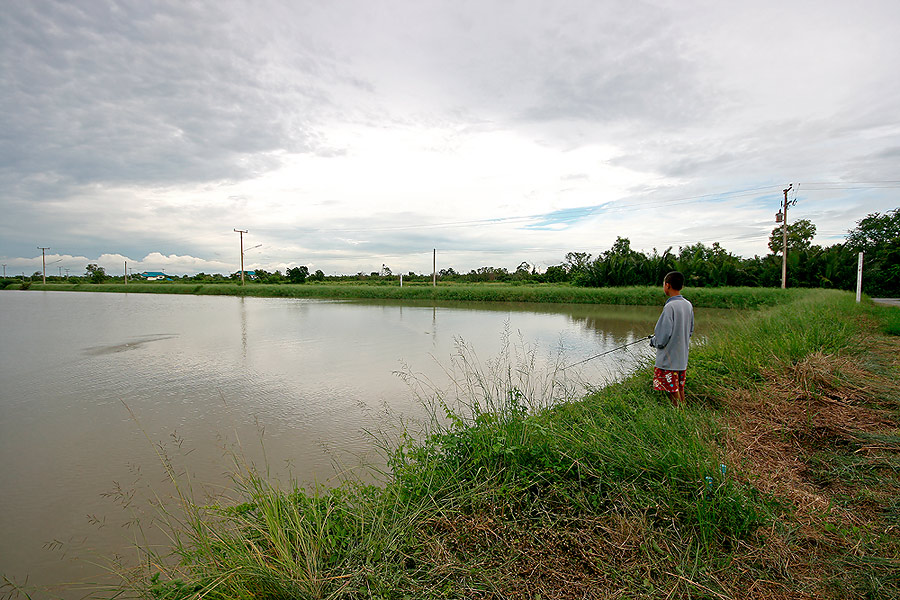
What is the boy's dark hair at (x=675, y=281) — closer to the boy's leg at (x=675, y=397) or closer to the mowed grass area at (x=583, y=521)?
the boy's leg at (x=675, y=397)

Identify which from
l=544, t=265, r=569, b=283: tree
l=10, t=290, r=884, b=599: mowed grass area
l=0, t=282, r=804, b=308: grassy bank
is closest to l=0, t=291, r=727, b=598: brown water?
l=10, t=290, r=884, b=599: mowed grass area

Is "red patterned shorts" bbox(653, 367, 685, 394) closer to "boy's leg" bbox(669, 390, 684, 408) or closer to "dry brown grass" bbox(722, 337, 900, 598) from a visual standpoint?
"boy's leg" bbox(669, 390, 684, 408)

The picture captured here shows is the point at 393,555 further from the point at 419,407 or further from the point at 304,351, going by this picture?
the point at 304,351

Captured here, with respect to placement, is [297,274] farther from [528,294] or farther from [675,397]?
[675,397]

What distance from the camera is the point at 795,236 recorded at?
28547 millimetres

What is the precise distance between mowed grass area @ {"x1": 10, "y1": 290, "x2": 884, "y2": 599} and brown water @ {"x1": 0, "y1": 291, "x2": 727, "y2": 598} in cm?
49

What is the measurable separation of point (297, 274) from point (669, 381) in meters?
44.8

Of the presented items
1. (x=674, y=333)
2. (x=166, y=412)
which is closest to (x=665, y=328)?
(x=674, y=333)

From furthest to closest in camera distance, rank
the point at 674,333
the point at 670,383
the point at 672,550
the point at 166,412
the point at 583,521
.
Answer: the point at 166,412 < the point at 670,383 < the point at 674,333 < the point at 583,521 < the point at 672,550

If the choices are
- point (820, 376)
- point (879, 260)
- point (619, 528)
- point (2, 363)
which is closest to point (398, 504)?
point (619, 528)

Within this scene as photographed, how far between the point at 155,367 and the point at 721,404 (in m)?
7.93

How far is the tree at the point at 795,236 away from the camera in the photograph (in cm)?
2643

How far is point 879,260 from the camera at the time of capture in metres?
22.1

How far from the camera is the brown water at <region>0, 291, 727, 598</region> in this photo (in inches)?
106
